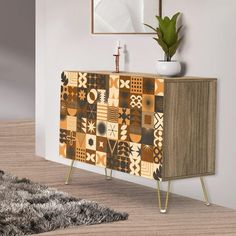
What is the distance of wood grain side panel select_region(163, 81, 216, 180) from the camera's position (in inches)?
155

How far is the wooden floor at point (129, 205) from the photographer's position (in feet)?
11.6

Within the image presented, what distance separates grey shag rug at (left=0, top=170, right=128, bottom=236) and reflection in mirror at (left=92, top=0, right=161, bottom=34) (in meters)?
1.19

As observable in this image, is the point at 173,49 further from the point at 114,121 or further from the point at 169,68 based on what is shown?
the point at 114,121

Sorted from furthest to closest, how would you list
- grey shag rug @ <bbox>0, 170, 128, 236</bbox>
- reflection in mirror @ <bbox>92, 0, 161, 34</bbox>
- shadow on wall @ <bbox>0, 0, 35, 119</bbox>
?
shadow on wall @ <bbox>0, 0, 35, 119</bbox>, reflection in mirror @ <bbox>92, 0, 161, 34</bbox>, grey shag rug @ <bbox>0, 170, 128, 236</bbox>

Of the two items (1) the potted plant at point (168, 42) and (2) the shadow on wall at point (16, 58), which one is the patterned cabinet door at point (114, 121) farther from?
(2) the shadow on wall at point (16, 58)

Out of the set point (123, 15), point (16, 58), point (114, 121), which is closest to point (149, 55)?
point (123, 15)

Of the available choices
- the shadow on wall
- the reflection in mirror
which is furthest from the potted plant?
the shadow on wall

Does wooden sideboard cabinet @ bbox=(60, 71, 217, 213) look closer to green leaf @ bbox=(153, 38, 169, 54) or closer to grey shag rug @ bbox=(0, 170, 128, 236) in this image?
green leaf @ bbox=(153, 38, 169, 54)

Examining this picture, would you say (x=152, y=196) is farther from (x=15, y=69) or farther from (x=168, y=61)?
(x=15, y=69)

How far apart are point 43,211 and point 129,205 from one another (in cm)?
60

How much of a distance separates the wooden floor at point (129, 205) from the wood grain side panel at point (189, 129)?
230mm

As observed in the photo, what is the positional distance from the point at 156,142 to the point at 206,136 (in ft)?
1.08

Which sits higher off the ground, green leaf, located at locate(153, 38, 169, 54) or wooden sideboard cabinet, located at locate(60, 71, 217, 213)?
green leaf, located at locate(153, 38, 169, 54)

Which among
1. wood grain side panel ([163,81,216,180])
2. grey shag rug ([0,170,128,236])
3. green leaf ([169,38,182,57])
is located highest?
green leaf ([169,38,182,57])
